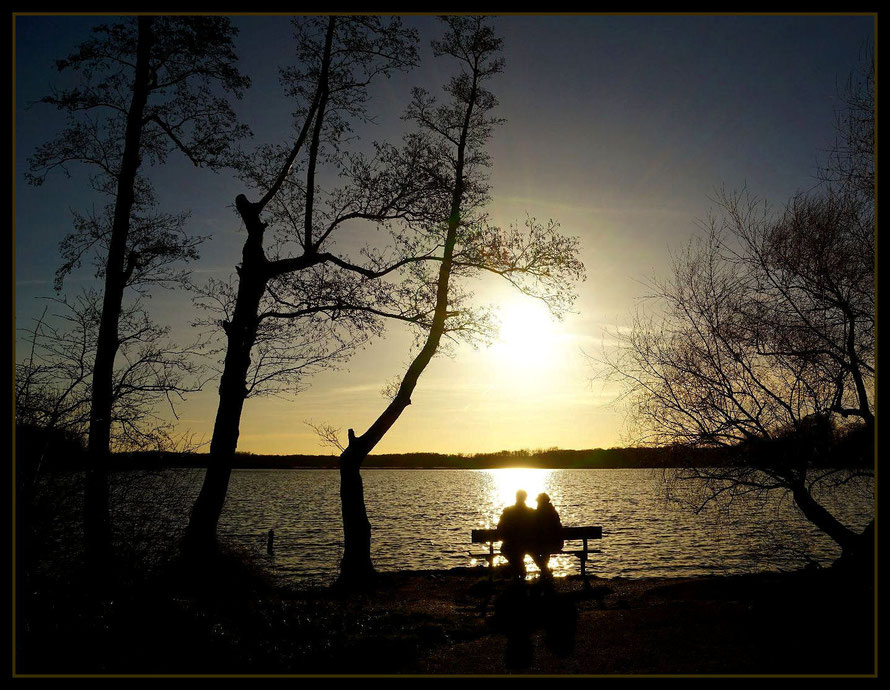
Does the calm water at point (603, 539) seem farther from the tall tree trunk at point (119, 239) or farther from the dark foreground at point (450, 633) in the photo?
the tall tree trunk at point (119, 239)

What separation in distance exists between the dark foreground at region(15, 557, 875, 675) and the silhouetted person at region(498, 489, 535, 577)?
2.84 feet

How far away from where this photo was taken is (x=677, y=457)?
12.9m

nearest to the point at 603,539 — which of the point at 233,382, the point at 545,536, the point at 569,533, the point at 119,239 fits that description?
the point at 569,533

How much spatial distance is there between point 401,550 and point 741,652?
22.9 m

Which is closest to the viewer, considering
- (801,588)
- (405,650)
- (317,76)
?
(405,650)

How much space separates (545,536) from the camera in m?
12.6

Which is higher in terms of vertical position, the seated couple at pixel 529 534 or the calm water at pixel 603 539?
the seated couple at pixel 529 534

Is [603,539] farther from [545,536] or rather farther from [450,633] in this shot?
[450,633]

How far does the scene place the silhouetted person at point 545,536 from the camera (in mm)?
12453

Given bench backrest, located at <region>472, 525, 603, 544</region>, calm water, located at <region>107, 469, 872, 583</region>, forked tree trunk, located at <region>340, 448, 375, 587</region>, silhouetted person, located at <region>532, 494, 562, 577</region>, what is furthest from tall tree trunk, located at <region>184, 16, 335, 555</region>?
silhouetted person, located at <region>532, 494, 562, 577</region>

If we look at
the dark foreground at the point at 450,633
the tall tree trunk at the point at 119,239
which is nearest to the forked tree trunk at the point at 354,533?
the dark foreground at the point at 450,633

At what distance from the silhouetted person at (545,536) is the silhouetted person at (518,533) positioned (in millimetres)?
84
